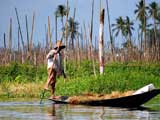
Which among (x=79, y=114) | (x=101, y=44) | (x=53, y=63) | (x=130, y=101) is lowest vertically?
(x=79, y=114)

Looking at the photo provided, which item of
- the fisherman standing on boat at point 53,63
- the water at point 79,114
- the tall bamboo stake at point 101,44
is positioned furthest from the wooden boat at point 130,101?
the tall bamboo stake at point 101,44

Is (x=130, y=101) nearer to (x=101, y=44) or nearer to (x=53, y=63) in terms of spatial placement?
(x=53, y=63)

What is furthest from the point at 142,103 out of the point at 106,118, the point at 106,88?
the point at 106,88

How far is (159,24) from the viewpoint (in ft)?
193

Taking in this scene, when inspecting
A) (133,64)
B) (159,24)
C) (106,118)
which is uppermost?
(159,24)

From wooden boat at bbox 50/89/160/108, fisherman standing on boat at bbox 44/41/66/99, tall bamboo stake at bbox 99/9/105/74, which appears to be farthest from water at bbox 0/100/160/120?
tall bamboo stake at bbox 99/9/105/74

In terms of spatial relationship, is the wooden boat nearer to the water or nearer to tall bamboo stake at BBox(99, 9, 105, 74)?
the water

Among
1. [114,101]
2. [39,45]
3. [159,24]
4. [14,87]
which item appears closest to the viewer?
[114,101]

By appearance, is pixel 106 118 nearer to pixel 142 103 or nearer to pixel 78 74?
pixel 142 103

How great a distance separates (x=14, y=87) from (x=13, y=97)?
5.22 ft

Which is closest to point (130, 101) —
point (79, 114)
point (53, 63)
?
point (79, 114)

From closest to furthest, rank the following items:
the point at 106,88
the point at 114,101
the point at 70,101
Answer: the point at 114,101
the point at 70,101
the point at 106,88

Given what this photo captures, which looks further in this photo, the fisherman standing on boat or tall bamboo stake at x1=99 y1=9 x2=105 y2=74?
tall bamboo stake at x1=99 y1=9 x2=105 y2=74

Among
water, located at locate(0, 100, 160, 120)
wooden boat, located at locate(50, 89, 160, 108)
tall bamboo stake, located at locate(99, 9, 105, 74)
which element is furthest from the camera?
tall bamboo stake, located at locate(99, 9, 105, 74)
